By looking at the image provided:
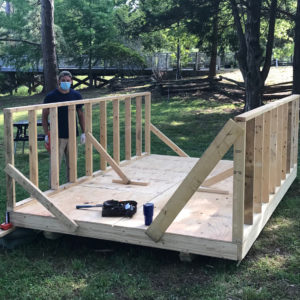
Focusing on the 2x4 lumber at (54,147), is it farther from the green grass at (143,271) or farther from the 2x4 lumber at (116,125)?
the 2x4 lumber at (116,125)

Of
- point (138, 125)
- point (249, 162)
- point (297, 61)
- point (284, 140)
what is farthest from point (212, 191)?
point (297, 61)

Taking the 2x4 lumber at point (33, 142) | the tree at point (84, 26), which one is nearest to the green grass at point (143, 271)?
the 2x4 lumber at point (33, 142)

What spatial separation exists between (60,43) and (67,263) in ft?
80.8

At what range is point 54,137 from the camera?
6.46 metres

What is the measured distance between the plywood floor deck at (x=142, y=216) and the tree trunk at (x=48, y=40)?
8.12 meters

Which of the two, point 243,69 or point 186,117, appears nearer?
point 243,69

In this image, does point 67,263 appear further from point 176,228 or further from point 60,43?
point 60,43

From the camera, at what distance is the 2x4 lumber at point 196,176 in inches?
177

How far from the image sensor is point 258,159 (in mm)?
5277

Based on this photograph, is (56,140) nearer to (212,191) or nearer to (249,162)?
(212,191)

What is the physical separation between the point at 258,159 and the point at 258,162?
0.06m

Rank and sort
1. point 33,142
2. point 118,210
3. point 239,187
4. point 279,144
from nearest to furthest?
point 239,187 < point 118,210 < point 33,142 < point 279,144

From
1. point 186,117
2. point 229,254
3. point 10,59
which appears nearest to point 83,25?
point 10,59

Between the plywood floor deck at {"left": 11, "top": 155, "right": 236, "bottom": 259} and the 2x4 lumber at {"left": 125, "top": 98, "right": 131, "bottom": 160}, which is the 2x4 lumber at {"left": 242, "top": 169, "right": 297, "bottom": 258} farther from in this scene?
the 2x4 lumber at {"left": 125, "top": 98, "right": 131, "bottom": 160}
